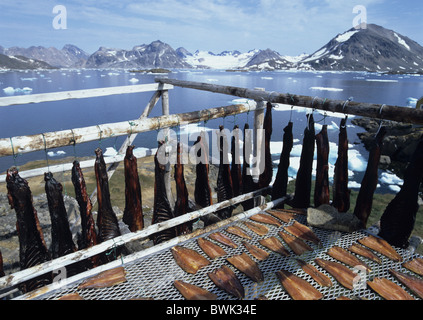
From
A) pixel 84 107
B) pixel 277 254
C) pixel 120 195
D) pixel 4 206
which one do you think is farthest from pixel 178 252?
pixel 84 107

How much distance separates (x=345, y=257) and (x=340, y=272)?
267mm

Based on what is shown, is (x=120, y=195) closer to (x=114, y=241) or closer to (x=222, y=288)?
(x=114, y=241)

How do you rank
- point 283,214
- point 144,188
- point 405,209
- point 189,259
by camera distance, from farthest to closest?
point 144,188 < point 283,214 < point 405,209 < point 189,259

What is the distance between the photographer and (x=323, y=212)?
11.0ft

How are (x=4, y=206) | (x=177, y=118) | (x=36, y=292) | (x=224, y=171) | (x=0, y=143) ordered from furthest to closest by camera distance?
(x=4, y=206) < (x=224, y=171) < (x=177, y=118) < (x=36, y=292) < (x=0, y=143)

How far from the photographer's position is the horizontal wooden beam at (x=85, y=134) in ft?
6.79

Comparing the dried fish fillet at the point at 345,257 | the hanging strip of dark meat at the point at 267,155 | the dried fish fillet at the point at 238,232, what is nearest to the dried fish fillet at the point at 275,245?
the dried fish fillet at the point at 238,232

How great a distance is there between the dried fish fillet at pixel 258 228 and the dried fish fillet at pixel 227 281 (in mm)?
755

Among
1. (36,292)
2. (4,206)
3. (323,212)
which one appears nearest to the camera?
(36,292)

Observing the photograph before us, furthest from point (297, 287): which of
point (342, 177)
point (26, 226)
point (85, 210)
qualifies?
point (26, 226)

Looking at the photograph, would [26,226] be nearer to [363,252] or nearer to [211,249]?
[211,249]

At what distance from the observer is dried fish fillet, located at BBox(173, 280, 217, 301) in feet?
7.26

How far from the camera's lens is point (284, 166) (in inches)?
150
